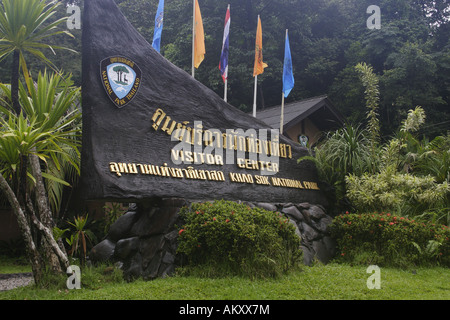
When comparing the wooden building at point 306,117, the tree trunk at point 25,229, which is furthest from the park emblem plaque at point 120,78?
the wooden building at point 306,117

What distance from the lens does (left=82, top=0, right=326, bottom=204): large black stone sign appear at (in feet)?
19.3

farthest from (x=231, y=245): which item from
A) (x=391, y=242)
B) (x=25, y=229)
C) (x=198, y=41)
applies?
(x=198, y=41)

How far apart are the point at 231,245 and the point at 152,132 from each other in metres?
2.21

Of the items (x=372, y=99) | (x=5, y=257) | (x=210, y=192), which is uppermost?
(x=372, y=99)

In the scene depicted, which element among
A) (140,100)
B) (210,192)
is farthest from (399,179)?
(140,100)

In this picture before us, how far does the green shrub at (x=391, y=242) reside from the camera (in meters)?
7.04

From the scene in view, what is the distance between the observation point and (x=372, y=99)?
31.8ft

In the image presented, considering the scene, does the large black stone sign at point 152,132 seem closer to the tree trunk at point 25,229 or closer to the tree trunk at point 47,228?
the tree trunk at point 47,228

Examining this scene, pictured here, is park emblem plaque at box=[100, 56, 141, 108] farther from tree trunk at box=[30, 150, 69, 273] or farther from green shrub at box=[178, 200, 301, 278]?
green shrub at box=[178, 200, 301, 278]

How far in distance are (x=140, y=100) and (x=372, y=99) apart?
5.84 m

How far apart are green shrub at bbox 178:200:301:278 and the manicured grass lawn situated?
8.4 inches

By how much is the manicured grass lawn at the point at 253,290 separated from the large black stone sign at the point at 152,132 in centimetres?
134

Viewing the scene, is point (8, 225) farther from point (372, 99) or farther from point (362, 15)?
point (362, 15)

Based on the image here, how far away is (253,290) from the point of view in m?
5.02
